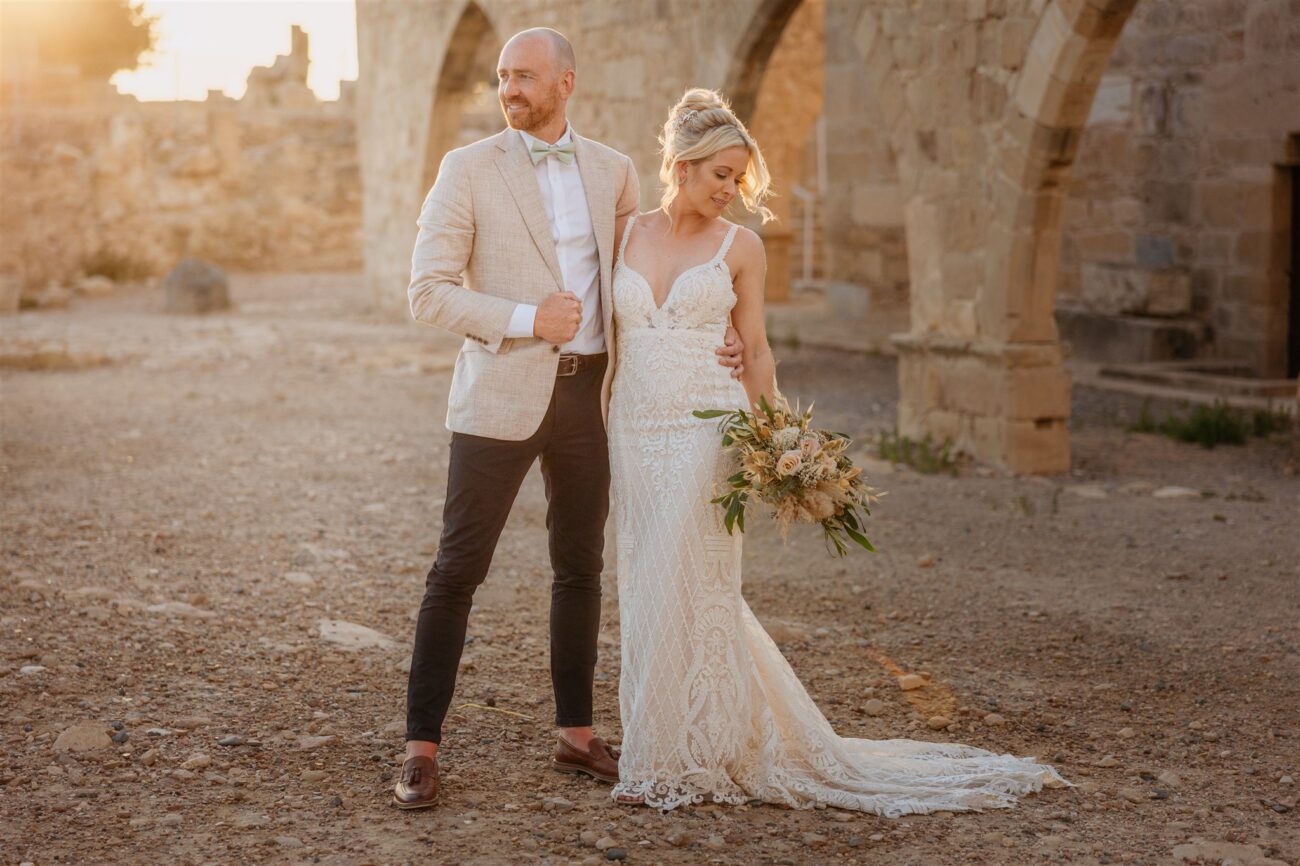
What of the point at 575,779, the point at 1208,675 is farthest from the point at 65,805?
the point at 1208,675

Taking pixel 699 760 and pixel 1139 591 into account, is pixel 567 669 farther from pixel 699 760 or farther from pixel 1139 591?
pixel 1139 591

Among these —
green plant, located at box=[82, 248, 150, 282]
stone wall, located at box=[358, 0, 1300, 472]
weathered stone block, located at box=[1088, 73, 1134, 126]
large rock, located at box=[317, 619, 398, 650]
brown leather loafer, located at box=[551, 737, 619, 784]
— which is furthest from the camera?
green plant, located at box=[82, 248, 150, 282]

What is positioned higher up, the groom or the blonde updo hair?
the blonde updo hair

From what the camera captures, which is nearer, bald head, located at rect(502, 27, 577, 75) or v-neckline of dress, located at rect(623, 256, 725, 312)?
bald head, located at rect(502, 27, 577, 75)

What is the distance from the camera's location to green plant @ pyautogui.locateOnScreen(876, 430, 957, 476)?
7852 millimetres

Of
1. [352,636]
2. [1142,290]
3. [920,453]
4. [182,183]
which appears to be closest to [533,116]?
[352,636]

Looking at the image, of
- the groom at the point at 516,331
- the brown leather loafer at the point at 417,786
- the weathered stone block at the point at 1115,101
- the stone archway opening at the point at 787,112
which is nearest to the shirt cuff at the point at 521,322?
the groom at the point at 516,331

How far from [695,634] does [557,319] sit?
2.68 feet

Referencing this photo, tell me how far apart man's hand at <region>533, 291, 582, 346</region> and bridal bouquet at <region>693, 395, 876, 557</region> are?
14.6 inches

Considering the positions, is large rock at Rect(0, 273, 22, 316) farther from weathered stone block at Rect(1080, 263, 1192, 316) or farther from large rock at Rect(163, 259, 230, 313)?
weathered stone block at Rect(1080, 263, 1192, 316)

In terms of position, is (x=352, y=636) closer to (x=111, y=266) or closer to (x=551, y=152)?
(x=551, y=152)

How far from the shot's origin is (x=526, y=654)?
4730 mm

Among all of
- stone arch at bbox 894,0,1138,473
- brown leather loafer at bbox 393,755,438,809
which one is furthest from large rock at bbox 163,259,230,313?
brown leather loafer at bbox 393,755,438,809

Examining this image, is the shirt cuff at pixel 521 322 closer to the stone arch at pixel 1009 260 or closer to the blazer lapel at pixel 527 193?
the blazer lapel at pixel 527 193
